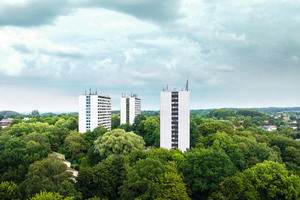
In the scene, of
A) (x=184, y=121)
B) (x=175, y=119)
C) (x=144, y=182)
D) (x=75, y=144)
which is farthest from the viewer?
(x=175, y=119)

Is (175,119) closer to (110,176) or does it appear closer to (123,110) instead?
(110,176)

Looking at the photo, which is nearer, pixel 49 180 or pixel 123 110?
pixel 49 180

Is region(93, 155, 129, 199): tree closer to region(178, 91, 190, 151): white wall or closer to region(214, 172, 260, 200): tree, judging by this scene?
region(214, 172, 260, 200): tree

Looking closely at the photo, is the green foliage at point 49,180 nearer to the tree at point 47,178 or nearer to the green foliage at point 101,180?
A: the tree at point 47,178

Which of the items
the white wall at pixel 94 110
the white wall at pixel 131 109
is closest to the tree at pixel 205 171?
the white wall at pixel 94 110

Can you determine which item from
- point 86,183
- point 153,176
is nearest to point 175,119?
point 153,176

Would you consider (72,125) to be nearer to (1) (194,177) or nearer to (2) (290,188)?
(1) (194,177)

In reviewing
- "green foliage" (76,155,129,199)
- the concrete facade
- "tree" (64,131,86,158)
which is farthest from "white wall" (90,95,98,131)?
"green foliage" (76,155,129,199)
